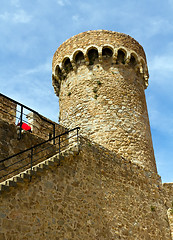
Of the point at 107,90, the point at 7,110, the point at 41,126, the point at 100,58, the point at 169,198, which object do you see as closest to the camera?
the point at 7,110

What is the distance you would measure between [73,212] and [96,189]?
155 cm

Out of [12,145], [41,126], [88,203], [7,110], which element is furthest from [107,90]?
[88,203]

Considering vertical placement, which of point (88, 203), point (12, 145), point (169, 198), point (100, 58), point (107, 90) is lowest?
point (88, 203)

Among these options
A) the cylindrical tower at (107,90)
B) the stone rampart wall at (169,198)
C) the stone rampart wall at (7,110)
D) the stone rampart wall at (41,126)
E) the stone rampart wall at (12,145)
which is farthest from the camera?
the cylindrical tower at (107,90)

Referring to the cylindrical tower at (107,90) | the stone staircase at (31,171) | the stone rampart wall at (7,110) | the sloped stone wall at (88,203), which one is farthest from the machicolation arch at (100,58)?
the stone staircase at (31,171)

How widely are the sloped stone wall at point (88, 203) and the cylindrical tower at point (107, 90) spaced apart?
1400mm

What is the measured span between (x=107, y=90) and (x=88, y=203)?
6228mm

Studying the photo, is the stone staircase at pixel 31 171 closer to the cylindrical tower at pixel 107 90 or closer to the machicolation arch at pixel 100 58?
the cylindrical tower at pixel 107 90

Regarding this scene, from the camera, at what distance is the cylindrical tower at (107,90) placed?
45.4 feet

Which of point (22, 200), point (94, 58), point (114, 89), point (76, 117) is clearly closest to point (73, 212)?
point (22, 200)

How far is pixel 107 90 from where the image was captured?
14.7 metres

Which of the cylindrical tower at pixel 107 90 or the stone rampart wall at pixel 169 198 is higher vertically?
the cylindrical tower at pixel 107 90

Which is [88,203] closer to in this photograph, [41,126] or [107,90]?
[41,126]

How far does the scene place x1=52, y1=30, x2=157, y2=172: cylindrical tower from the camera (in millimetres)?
13844
